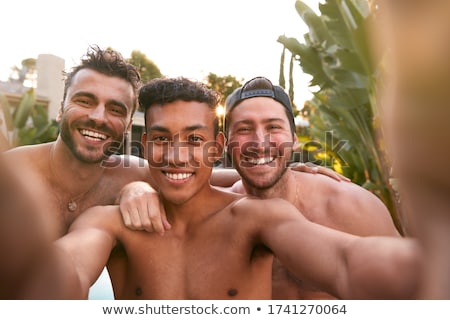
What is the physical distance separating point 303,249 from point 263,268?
0.29m

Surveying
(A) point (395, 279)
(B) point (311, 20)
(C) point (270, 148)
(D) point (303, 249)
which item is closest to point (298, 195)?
(C) point (270, 148)

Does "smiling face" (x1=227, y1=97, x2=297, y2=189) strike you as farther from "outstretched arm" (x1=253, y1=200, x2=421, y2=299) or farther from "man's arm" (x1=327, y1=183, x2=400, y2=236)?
"man's arm" (x1=327, y1=183, x2=400, y2=236)

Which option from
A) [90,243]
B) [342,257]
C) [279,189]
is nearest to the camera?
[342,257]

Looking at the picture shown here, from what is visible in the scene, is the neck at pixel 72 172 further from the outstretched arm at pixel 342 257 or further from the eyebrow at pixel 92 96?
the outstretched arm at pixel 342 257

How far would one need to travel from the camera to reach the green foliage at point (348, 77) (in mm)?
2500

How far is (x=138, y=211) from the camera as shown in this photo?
46.8 inches

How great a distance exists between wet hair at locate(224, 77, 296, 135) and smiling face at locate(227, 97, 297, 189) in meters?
0.01

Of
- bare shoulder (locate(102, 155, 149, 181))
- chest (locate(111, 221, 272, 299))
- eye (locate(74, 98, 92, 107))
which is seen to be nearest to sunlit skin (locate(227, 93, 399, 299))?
chest (locate(111, 221, 272, 299))

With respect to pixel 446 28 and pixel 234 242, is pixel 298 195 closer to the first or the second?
pixel 234 242

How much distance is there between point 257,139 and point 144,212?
383 millimetres

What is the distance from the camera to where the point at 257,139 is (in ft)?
4.17

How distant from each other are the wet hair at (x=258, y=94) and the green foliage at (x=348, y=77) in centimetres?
90

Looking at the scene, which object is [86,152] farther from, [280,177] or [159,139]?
[280,177]

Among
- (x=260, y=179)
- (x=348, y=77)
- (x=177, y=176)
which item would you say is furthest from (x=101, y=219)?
(x=348, y=77)
